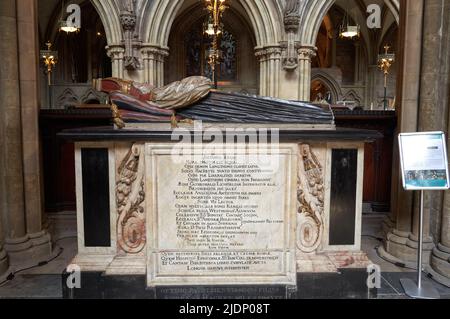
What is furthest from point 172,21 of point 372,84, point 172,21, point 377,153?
point 372,84

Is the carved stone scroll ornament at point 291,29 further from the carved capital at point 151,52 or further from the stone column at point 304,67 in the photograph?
the carved capital at point 151,52

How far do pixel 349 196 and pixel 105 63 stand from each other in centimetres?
1809

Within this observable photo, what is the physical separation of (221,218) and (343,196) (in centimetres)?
111

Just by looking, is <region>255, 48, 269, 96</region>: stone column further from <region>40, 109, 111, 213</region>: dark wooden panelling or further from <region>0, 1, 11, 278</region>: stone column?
<region>0, 1, 11, 278</region>: stone column

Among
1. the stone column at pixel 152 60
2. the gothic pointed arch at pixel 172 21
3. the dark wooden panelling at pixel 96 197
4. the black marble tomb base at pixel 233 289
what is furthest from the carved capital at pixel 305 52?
the dark wooden panelling at pixel 96 197

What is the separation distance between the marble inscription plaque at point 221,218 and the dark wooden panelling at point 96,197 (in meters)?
0.37

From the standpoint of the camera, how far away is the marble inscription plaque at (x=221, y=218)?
2969 mm

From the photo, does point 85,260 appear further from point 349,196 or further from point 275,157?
point 349,196

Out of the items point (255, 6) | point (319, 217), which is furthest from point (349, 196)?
point (255, 6)

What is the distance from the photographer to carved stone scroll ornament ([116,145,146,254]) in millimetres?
2988

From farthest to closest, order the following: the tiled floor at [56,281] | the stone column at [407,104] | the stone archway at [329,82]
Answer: the stone archway at [329,82] → the stone column at [407,104] → the tiled floor at [56,281]

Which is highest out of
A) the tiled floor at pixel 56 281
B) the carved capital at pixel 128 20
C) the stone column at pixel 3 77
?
the carved capital at pixel 128 20

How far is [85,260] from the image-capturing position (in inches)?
118

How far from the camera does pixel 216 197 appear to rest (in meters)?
2.99
